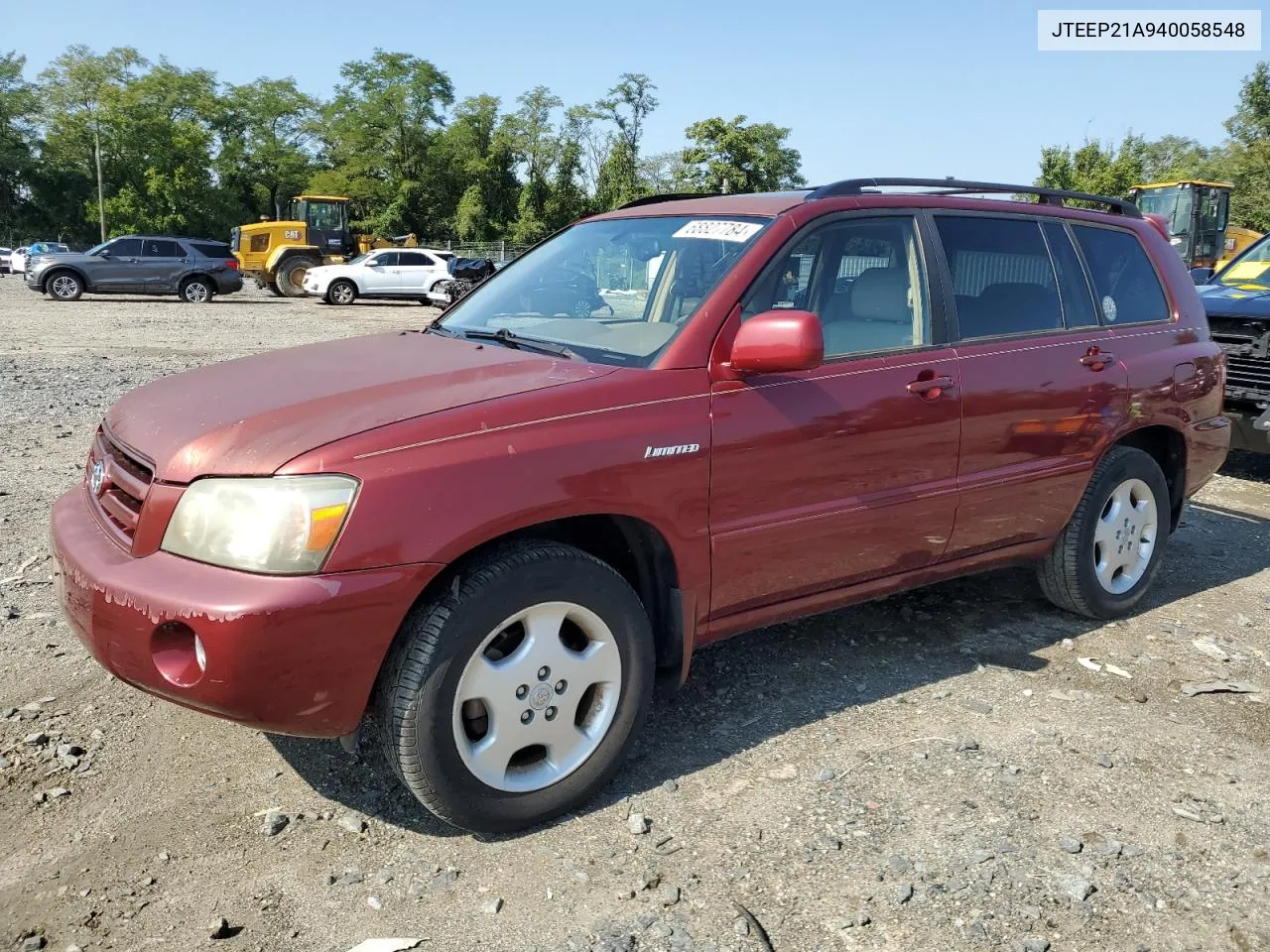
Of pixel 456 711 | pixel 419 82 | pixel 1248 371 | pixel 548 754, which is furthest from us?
pixel 419 82

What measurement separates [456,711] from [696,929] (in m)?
0.81

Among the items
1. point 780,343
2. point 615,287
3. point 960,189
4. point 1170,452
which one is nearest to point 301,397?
point 615,287

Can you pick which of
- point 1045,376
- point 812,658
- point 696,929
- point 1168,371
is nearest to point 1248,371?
point 1168,371

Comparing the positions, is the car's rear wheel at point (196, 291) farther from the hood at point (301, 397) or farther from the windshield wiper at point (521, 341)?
the windshield wiper at point (521, 341)

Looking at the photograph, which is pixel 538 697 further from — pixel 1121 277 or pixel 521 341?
pixel 1121 277

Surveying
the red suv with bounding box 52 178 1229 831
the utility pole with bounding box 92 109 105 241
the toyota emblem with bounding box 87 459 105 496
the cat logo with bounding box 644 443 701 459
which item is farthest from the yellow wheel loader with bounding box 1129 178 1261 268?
the utility pole with bounding box 92 109 105 241

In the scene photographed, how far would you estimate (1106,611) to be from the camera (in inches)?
182

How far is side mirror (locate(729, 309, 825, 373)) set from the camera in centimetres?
302

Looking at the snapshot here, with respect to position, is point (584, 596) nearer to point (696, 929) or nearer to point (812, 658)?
point (696, 929)

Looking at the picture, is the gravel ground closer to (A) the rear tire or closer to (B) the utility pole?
(A) the rear tire

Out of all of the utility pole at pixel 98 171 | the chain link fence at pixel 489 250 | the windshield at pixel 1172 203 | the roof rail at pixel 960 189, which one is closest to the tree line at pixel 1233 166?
the windshield at pixel 1172 203

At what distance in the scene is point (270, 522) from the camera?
2.48m

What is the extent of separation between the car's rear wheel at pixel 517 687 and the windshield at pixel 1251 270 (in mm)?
7162

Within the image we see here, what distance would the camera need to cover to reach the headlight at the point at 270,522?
247 cm
